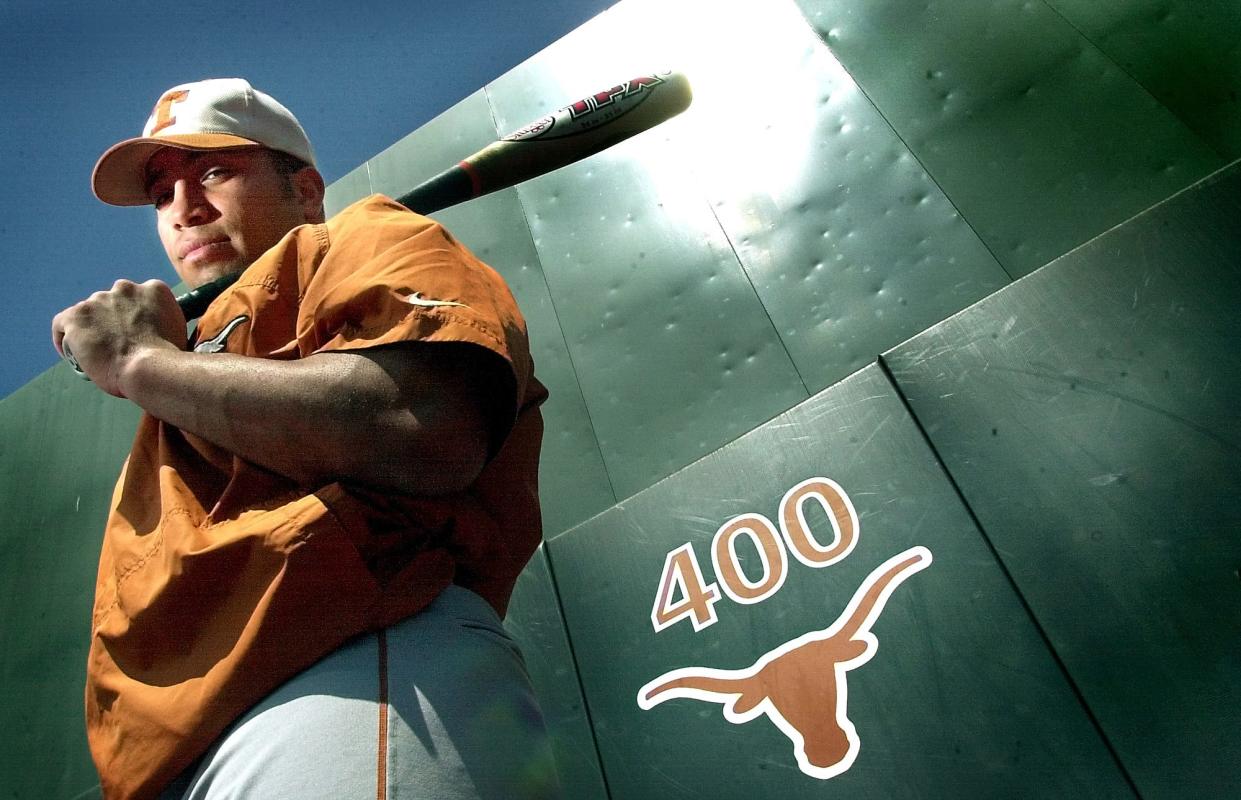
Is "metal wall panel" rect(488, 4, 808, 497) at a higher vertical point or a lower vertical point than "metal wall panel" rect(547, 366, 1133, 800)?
higher

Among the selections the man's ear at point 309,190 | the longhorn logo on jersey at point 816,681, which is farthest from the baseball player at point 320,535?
the longhorn logo on jersey at point 816,681

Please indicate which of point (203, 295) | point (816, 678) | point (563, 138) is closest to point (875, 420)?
point (816, 678)

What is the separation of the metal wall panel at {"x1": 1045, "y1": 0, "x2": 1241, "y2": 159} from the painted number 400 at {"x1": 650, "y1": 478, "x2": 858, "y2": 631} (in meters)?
1.57

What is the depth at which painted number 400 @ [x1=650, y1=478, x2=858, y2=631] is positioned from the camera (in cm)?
196

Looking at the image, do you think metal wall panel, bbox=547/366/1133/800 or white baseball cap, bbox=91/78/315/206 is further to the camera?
metal wall panel, bbox=547/366/1133/800

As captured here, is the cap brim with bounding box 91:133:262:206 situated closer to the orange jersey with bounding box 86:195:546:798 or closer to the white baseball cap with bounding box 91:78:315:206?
the white baseball cap with bounding box 91:78:315:206

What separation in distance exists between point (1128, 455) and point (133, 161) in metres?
1.97

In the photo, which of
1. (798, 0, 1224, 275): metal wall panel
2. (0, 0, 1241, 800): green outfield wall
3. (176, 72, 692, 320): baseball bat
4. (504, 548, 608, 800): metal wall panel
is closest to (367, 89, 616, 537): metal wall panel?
(0, 0, 1241, 800): green outfield wall

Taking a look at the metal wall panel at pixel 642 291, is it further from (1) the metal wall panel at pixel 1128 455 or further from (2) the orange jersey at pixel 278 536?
(2) the orange jersey at pixel 278 536

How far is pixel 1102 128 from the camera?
244 cm

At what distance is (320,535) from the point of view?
0.66 m

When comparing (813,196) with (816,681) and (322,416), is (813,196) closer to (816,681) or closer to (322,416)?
(816,681)

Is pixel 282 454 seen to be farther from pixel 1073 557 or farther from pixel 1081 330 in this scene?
pixel 1081 330

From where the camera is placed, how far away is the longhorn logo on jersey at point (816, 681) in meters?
1.73
